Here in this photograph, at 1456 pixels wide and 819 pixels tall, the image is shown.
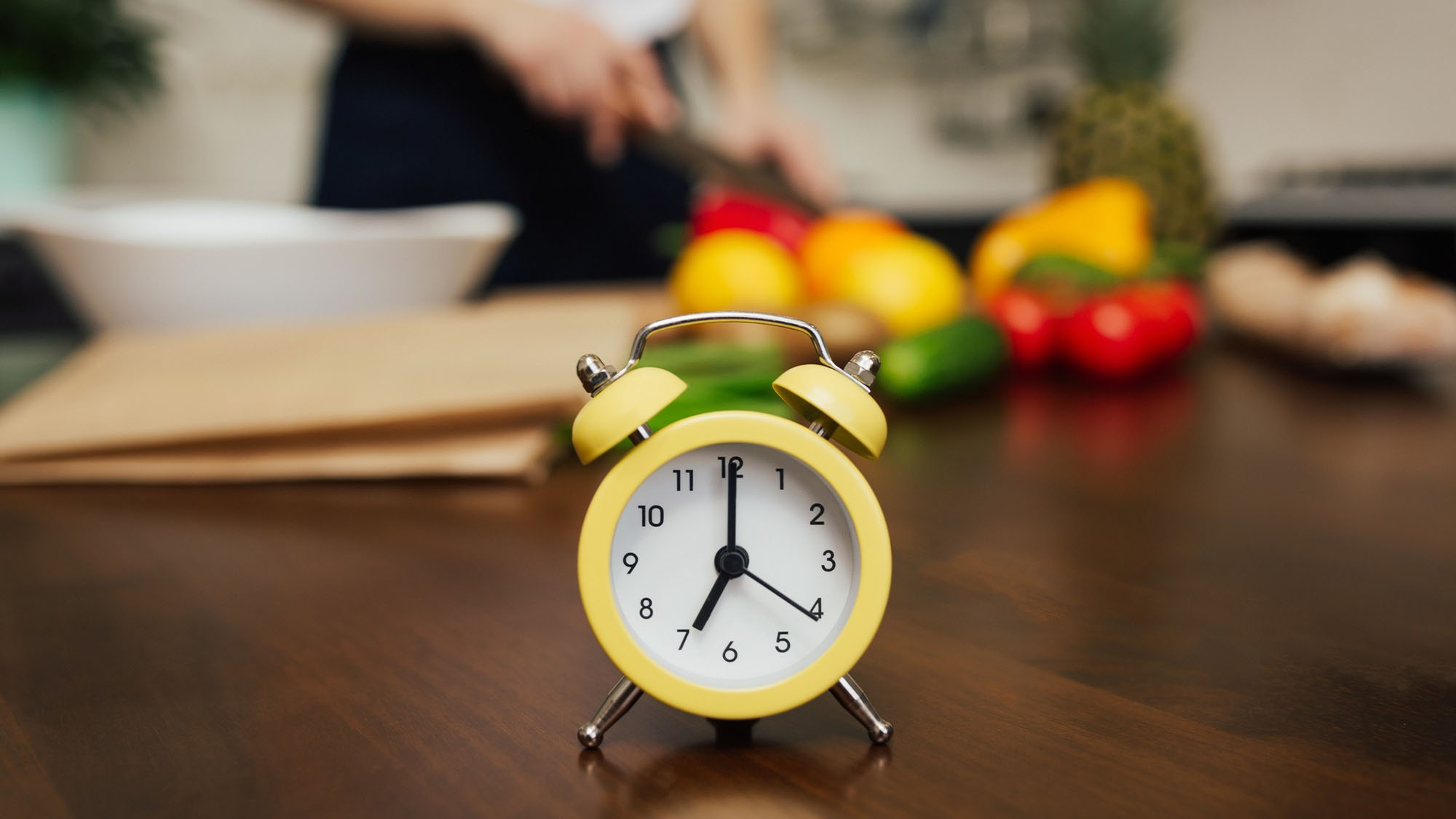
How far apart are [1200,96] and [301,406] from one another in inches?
111

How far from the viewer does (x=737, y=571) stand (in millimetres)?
389

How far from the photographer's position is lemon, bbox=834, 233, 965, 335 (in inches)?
50.5

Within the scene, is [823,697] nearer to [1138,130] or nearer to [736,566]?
[736,566]

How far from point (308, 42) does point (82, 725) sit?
2.92 m

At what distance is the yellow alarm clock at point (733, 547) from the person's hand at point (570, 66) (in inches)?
44.1

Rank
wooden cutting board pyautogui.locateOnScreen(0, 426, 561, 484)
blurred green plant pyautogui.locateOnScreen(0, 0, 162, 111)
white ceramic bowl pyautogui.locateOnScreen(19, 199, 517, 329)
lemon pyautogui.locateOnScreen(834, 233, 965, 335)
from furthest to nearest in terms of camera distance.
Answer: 1. blurred green plant pyautogui.locateOnScreen(0, 0, 162, 111)
2. lemon pyautogui.locateOnScreen(834, 233, 965, 335)
3. white ceramic bowl pyautogui.locateOnScreen(19, 199, 517, 329)
4. wooden cutting board pyautogui.locateOnScreen(0, 426, 561, 484)

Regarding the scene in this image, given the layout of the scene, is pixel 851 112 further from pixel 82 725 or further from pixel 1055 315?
pixel 82 725

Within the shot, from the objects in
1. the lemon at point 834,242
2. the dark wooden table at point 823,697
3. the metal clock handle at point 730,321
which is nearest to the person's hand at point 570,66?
the lemon at point 834,242

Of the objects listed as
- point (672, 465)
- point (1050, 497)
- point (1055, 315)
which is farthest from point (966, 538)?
point (1055, 315)

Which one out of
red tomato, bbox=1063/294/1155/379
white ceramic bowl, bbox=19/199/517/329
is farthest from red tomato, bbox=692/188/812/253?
red tomato, bbox=1063/294/1155/379

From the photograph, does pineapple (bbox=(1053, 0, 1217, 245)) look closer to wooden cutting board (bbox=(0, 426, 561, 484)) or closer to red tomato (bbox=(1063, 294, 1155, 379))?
red tomato (bbox=(1063, 294, 1155, 379))

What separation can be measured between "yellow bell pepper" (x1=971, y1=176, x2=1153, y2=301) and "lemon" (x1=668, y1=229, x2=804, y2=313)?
0.36m

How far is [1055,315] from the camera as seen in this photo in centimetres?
124

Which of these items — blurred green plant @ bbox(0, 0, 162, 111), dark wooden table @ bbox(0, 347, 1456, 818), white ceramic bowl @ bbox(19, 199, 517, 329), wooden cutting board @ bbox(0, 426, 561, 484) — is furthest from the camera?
blurred green plant @ bbox(0, 0, 162, 111)
